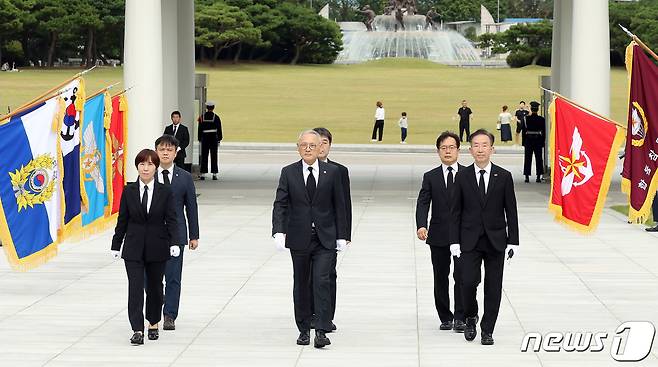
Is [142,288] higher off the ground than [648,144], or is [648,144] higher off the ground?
[648,144]

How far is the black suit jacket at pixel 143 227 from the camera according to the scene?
1106cm

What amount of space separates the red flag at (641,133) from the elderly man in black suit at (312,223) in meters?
4.19

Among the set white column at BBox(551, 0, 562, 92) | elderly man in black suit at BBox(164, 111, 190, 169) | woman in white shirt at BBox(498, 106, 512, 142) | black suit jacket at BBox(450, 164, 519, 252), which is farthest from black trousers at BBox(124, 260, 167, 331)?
woman in white shirt at BBox(498, 106, 512, 142)

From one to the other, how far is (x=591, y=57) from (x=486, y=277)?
14655 millimetres

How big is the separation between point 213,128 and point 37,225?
15.7m

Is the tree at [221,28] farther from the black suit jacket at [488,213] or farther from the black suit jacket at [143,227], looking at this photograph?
the black suit jacket at [488,213]

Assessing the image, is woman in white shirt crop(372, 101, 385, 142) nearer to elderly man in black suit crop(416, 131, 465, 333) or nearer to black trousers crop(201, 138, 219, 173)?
black trousers crop(201, 138, 219, 173)

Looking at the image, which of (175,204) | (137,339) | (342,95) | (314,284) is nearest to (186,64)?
(175,204)

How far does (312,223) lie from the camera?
36.3ft

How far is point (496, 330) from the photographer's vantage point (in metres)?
11.6

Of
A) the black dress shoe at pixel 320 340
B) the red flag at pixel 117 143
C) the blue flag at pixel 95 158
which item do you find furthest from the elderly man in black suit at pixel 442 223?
the red flag at pixel 117 143

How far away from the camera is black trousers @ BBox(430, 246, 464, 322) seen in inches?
455

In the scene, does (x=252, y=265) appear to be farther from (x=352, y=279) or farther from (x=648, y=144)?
(x=648, y=144)

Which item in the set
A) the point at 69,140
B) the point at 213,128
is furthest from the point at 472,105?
the point at 69,140
